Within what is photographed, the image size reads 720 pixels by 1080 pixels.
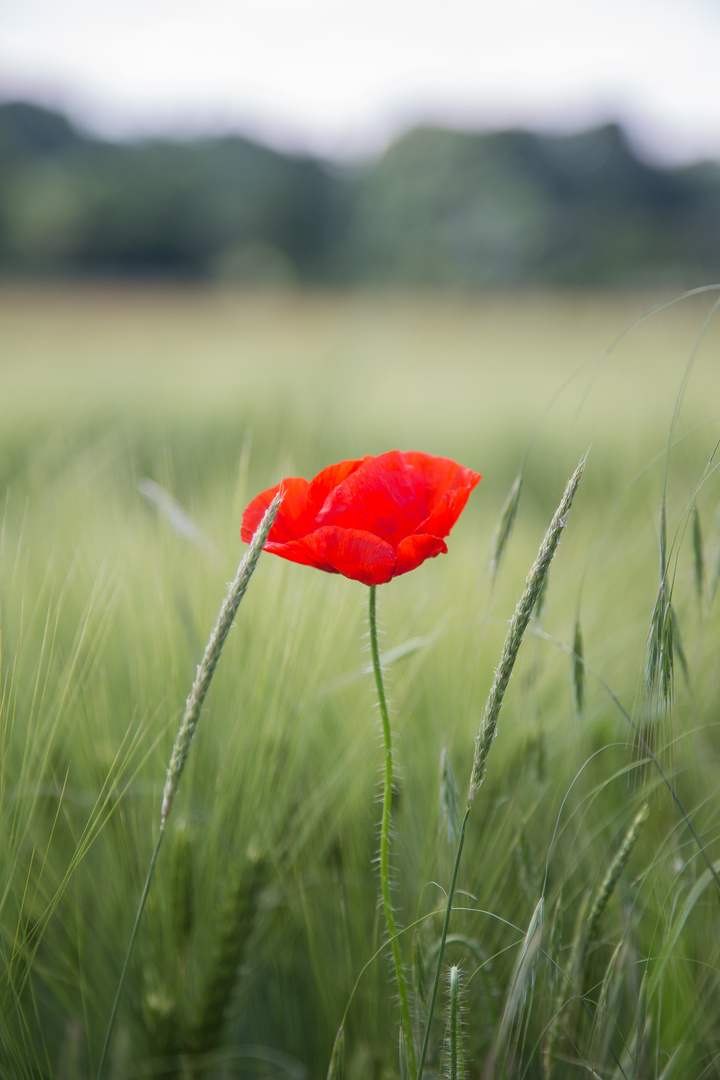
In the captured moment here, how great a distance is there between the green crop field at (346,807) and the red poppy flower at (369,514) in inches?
1.7

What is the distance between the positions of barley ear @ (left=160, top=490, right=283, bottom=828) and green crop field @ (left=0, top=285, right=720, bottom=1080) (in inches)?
3.2

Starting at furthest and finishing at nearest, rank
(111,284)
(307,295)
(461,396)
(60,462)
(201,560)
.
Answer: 1. (307,295)
2. (111,284)
3. (461,396)
4. (60,462)
5. (201,560)

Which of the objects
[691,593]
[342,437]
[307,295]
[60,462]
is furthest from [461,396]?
[307,295]

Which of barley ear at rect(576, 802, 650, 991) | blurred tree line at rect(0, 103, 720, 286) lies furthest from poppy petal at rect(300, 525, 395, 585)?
blurred tree line at rect(0, 103, 720, 286)

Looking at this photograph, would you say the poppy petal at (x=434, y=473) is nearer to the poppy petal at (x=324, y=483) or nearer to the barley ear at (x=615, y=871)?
the poppy petal at (x=324, y=483)

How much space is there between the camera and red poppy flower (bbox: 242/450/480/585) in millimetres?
232

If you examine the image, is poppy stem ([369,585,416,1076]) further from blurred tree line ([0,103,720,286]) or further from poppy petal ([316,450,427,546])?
blurred tree line ([0,103,720,286])

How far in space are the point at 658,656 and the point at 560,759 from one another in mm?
211

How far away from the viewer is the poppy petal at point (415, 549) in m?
0.23

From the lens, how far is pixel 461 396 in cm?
159

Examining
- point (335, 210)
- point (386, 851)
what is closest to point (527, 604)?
point (386, 851)

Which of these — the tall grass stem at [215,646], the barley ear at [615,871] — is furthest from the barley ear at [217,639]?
the barley ear at [615,871]

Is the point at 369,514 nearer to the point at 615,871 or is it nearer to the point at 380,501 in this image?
the point at 380,501

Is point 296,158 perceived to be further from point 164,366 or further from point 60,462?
point 60,462
